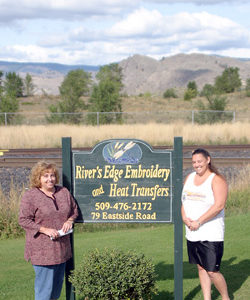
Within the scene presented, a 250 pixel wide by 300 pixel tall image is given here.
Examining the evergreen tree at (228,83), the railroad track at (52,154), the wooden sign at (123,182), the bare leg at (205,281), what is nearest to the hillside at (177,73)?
the evergreen tree at (228,83)

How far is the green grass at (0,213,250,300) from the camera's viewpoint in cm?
566

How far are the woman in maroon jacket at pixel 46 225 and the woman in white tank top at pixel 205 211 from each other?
3.87 ft

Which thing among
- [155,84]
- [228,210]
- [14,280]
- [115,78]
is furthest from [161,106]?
[155,84]

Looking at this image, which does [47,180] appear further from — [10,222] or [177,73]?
[177,73]

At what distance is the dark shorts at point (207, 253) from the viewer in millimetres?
4656

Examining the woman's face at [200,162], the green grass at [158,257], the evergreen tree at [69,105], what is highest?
the evergreen tree at [69,105]

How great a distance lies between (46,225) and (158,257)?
109 inches

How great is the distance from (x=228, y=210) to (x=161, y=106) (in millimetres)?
45927

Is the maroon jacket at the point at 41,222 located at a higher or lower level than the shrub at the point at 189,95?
lower

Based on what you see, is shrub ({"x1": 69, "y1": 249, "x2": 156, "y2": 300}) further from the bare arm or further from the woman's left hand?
the bare arm

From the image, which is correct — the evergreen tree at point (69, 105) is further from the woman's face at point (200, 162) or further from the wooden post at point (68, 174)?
the woman's face at point (200, 162)

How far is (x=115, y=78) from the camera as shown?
73.9m

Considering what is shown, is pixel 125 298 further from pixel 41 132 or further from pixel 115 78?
pixel 115 78

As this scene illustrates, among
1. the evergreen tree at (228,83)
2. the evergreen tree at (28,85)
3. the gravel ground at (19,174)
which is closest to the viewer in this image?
the gravel ground at (19,174)
